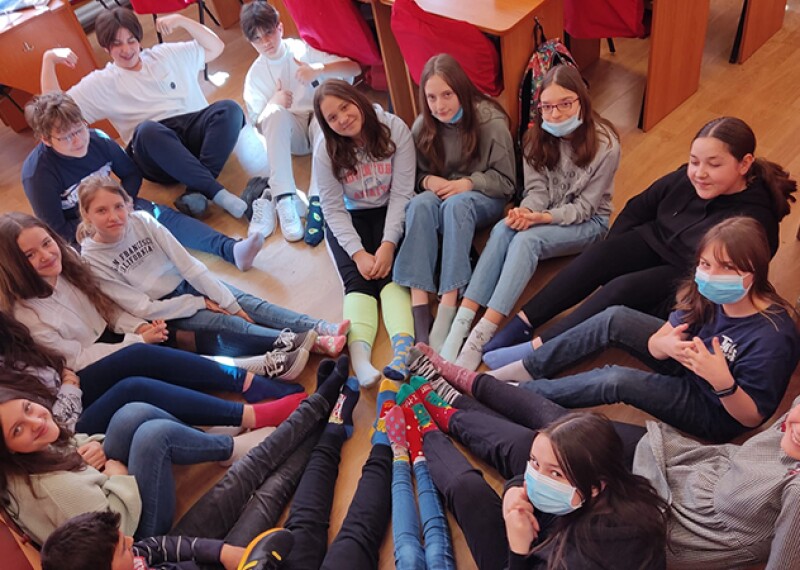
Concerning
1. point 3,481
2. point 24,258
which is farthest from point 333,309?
point 3,481

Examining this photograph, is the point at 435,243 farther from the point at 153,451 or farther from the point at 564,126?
the point at 153,451

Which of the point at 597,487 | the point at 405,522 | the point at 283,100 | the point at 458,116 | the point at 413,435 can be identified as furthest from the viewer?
the point at 283,100

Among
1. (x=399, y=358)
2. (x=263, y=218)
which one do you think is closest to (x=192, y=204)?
(x=263, y=218)

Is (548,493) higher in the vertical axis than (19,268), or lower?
lower

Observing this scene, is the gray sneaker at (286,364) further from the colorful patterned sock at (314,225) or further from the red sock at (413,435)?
the colorful patterned sock at (314,225)

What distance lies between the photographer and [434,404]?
1.96 meters

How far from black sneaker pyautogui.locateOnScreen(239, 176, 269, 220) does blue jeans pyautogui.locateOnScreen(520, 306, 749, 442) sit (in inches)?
59.5

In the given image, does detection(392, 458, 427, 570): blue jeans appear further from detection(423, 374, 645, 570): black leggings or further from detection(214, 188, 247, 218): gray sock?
detection(214, 188, 247, 218): gray sock

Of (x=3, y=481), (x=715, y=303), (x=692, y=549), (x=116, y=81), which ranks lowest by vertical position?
(x=692, y=549)

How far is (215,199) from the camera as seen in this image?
2.91 m

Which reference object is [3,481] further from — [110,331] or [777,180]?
[777,180]

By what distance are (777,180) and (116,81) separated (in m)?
2.61

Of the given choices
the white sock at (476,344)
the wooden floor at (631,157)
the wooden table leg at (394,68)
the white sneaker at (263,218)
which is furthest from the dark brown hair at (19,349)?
the wooden table leg at (394,68)

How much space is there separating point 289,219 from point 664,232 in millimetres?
1500
